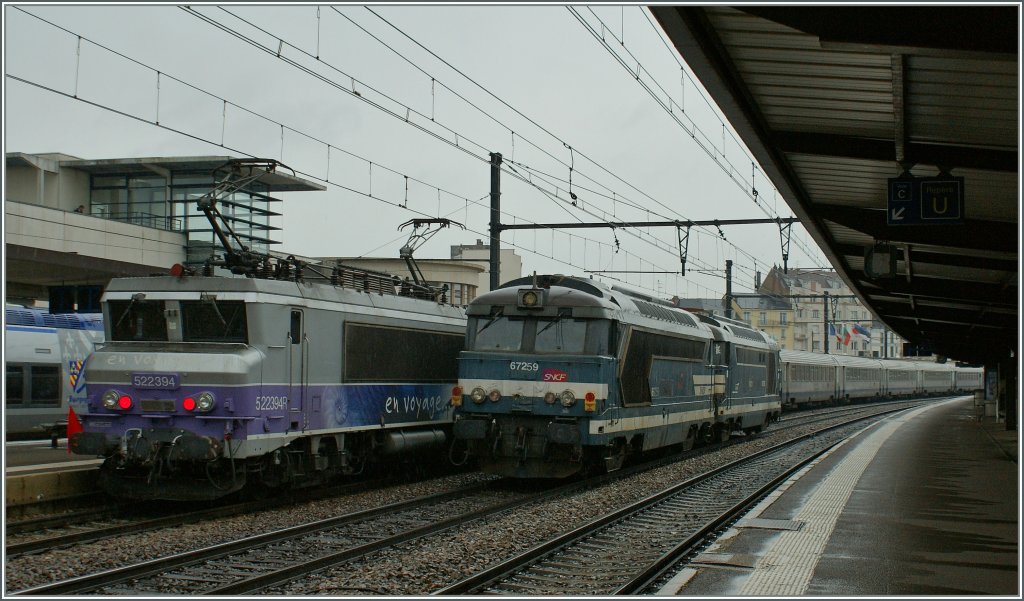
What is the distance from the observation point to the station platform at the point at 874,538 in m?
8.77

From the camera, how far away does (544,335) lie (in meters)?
15.7

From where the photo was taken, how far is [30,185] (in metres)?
34.9

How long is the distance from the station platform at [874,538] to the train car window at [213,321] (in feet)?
20.9

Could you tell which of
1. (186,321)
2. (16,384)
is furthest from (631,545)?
(16,384)

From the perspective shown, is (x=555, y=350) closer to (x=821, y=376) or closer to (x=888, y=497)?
(x=888, y=497)

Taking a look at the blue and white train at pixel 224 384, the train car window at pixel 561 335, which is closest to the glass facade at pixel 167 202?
the train car window at pixel 561 335

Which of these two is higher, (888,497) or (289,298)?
(289,298)

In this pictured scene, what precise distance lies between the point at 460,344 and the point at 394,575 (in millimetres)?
9394

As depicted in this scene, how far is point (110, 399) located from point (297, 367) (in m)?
2.33

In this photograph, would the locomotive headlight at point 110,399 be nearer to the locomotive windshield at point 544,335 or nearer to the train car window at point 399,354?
the train car window at point 399,354

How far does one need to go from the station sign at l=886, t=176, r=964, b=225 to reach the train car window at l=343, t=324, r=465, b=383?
24.9 ft

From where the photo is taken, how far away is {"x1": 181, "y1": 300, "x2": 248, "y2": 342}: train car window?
500 inches

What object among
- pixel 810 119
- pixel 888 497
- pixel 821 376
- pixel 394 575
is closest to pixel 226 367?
pixel 394 575

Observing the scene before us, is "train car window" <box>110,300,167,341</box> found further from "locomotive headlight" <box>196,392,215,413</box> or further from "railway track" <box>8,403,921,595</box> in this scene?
"railway track" <box>8,403,921,595</box>
